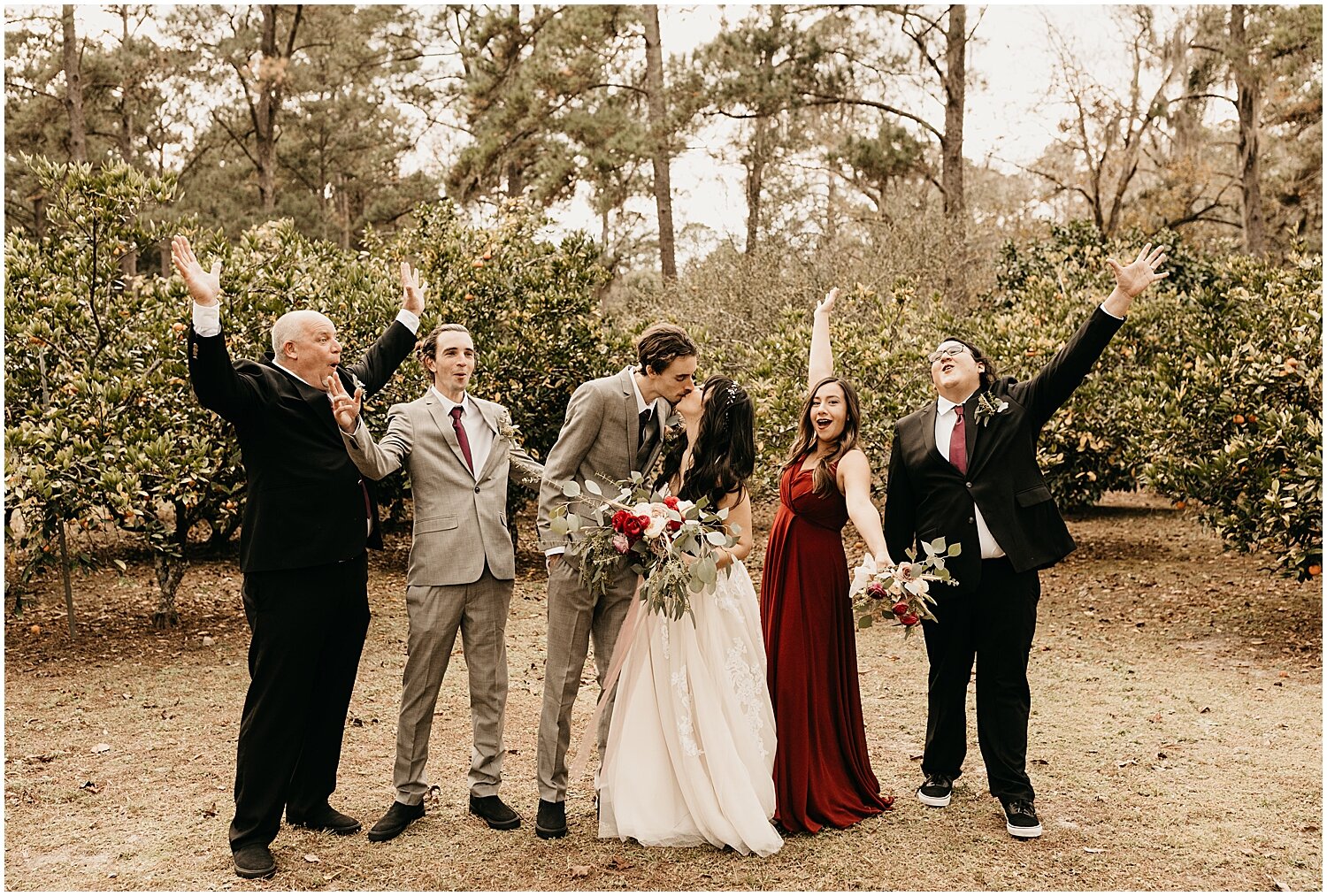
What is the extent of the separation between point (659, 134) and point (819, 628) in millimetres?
14129

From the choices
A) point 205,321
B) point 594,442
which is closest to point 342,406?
point 205,321

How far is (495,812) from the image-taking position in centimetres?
480

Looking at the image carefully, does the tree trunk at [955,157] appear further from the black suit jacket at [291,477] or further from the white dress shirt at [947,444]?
the black suit jacket at [291,477]

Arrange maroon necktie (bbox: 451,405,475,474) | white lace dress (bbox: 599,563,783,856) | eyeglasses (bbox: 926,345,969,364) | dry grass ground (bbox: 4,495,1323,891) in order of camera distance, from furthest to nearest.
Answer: eyeglasses (bbox: 926,345,969,364), maroon necktie (bbox: 451,405,475,474), white lace dress (bbox: 599,563,783,856), dry grass ground (bbox: 4,495,1323,891)

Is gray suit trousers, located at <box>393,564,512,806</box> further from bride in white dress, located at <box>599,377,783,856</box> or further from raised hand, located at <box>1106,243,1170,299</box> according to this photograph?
raised hand, located at <box>1106,243,1170,299</box>

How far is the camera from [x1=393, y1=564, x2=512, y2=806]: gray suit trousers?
4734 millimetres

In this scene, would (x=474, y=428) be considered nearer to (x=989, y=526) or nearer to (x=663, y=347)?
(x=663, y=347)

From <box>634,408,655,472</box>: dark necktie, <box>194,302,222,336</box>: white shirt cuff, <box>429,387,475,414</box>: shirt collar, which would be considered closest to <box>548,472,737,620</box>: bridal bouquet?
<box>634,408,655,472</box>: dark necktie

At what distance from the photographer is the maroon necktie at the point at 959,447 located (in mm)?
4941

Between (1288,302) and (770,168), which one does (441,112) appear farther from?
(1288,302)

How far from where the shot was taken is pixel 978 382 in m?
5.05

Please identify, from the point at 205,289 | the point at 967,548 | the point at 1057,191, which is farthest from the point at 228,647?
the point at 1057,191

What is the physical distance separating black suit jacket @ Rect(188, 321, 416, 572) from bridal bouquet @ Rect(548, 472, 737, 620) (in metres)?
0.90

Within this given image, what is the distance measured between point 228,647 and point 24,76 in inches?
808
